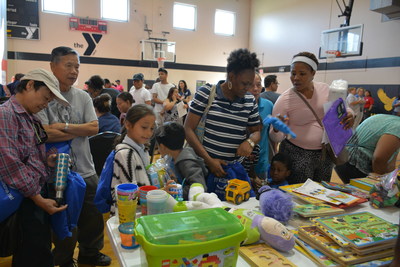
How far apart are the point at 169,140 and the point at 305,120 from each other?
111 centimetres

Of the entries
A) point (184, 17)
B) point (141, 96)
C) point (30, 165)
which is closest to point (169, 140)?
point (30, 165)

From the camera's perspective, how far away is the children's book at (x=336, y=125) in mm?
2029

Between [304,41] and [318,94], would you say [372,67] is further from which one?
[318,94]

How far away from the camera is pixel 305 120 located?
7.38 ft

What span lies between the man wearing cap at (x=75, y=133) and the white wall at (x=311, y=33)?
8.81 metres

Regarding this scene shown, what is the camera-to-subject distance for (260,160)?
8.39 feet

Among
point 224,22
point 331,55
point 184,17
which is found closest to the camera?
point 331,55

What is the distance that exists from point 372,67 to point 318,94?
25.6ft

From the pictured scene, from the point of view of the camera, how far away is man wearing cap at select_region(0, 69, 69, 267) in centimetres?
147

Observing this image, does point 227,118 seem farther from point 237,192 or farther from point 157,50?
point 157,50

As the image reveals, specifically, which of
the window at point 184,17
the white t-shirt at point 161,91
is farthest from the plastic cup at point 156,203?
the window at point 184,17

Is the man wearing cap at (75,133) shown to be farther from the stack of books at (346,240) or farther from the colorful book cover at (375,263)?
the colorful book cover at (375,263)

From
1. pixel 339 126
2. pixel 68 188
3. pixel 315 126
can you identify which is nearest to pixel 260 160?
pixel 315 126

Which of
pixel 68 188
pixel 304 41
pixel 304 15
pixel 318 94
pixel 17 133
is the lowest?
pixel 68 188
